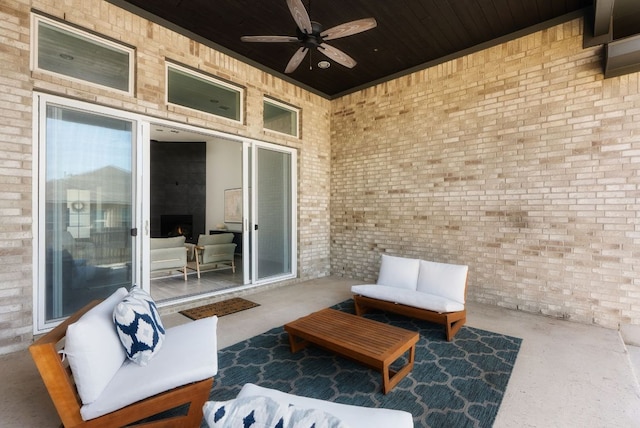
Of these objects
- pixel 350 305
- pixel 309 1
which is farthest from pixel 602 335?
pixel 309 1

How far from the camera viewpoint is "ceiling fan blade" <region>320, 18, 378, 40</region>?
2877 mm

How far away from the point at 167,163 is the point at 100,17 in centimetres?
653

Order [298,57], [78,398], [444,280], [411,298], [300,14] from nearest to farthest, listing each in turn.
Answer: [78,398]
[300,14]
[298,57]
[411,298]
[444,280]

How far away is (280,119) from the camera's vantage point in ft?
18.8

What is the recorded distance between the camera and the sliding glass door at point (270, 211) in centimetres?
528

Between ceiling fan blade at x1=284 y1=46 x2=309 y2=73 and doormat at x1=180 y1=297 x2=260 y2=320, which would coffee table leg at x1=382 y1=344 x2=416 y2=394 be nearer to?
doormat at x1=180 y1=297 x2=260 y2=320

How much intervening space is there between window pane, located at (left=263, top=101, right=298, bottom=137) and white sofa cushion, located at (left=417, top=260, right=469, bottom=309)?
3504mm

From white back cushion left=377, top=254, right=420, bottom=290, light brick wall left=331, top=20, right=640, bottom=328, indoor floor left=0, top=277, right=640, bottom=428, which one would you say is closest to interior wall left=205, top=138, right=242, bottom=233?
light brick wall left=331, top=20, right=640, bottom=328

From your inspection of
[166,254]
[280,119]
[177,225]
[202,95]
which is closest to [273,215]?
[280,119]

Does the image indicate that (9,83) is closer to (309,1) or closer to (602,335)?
(309,1)

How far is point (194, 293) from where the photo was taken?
15.6 ft

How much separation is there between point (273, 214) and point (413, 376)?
3.73m

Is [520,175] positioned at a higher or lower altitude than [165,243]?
higher

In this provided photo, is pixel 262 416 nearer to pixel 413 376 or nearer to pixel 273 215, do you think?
pixel 413 376
